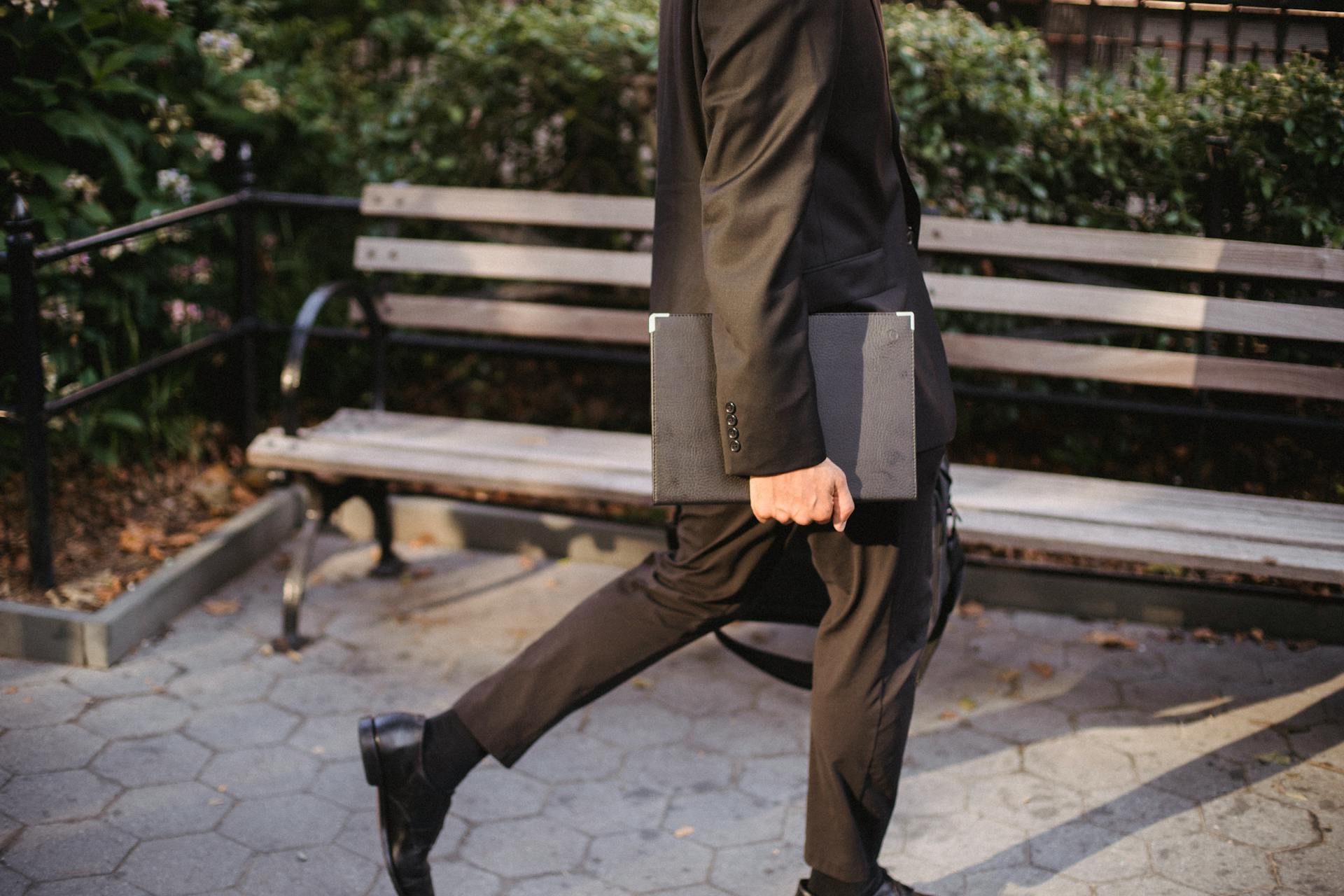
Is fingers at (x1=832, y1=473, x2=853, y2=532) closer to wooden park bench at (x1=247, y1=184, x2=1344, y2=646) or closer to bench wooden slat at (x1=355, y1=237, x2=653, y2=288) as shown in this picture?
wooden park bench at (x1=247, y1=184, x2=1344, y2=646)

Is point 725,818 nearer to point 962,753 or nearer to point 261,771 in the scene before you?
point 962,753

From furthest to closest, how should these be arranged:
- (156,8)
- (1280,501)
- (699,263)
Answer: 1. (156,8)
2. (1280,501)
3. (699,263)

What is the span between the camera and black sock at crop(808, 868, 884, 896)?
231 cm

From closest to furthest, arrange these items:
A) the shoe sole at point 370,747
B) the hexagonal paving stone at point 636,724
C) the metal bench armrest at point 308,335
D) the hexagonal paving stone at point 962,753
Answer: the shoe sole at point 370,747, the hexagonal paving stone at point 962,753, the hexagonal paving stone at point 636,724, the metal bench armrest at point 308,335

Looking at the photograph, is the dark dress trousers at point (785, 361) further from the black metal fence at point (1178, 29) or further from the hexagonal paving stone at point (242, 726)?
the black metal fence at point (1178, 29)

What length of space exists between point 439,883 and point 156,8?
3.11 m

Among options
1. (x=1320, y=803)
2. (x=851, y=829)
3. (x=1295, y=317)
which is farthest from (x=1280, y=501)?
(x=851, y=829)

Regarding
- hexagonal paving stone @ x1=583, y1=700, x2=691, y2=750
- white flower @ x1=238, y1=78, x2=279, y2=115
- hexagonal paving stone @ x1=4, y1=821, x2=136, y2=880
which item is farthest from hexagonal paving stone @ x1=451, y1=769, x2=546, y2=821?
white flower @ x1=238, y1=78, x2=279, y2=115

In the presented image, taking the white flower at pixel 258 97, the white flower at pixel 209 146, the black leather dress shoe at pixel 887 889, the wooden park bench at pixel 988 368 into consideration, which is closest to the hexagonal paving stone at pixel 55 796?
the wooden park bench at pixel 988 368

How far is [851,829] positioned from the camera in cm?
228

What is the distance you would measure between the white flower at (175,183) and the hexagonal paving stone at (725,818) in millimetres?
2819

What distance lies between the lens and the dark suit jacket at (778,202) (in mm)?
1892

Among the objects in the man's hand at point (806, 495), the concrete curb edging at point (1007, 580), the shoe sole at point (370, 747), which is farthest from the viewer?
the concrete curb edging at point (1007, 580)

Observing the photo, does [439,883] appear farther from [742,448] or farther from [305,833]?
[742,448]
